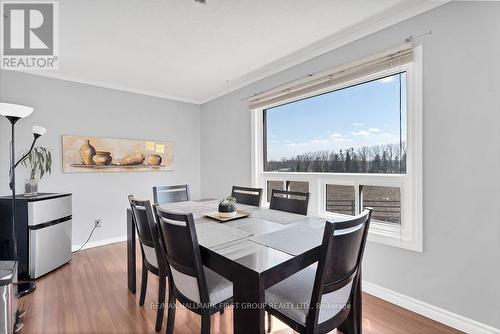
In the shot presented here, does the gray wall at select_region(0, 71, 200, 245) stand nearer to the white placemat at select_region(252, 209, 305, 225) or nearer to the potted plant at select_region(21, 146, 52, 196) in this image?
the potted plant at select_region(21, 146, 52, 196)

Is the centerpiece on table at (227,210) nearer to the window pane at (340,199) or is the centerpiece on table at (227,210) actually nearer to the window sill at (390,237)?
the window sill at (390,237)

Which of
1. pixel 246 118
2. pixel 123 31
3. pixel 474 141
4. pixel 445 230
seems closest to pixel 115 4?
pixel 123 31

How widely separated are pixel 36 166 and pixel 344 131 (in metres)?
3.58

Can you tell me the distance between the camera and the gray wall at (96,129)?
2918mm

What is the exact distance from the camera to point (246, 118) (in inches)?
137

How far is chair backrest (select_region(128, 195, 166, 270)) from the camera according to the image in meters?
1.62

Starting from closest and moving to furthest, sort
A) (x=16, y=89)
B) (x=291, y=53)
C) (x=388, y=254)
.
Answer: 1. (x=388, y=254)
2. (x=291, y=53)
3. (x=16, y=89)

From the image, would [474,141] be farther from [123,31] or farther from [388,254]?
[123,31]

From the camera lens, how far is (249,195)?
268 centimetres

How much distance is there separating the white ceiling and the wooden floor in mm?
2412

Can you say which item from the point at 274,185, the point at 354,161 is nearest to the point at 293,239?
the point at 354,161

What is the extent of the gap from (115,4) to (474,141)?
2790 millimetres

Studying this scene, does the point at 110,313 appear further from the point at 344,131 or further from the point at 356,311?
the point at 344,131

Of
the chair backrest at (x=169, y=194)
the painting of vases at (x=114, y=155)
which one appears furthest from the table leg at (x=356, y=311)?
the painting of vases at (x=114, y=155)
